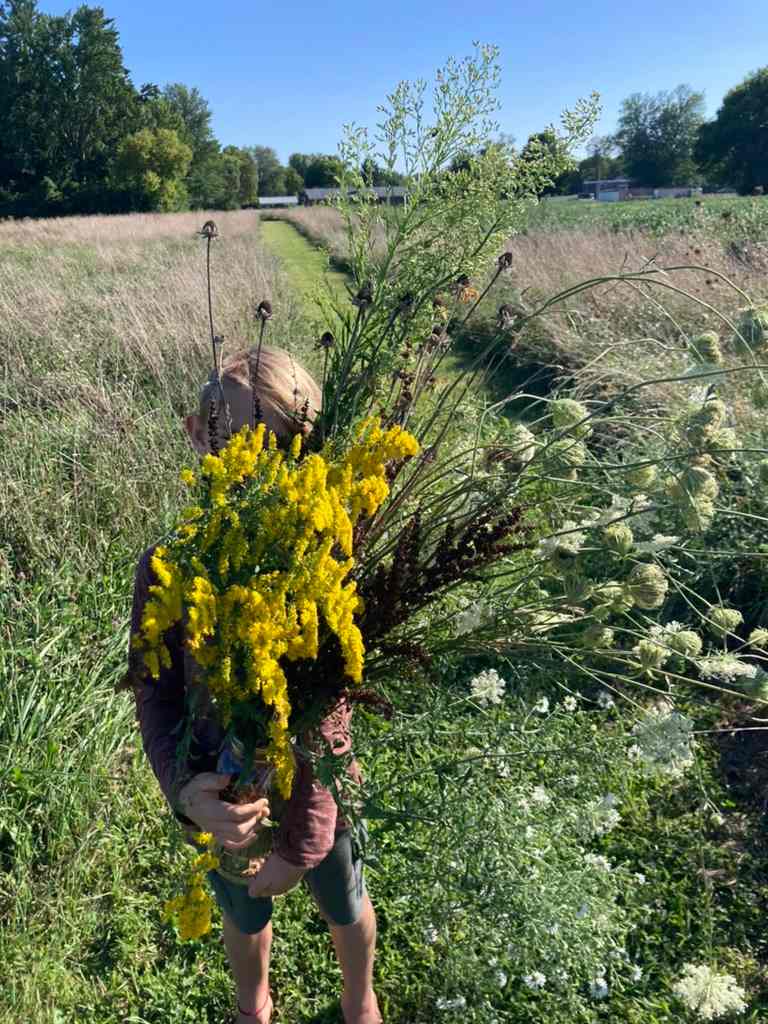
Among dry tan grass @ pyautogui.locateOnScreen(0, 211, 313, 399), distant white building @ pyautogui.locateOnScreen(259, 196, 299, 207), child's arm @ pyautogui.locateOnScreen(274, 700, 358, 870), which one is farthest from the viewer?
distant white building @ pyautogui.locateOnScreen(259, 196, 299, 207)

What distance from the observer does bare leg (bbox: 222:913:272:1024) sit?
6.03 ft

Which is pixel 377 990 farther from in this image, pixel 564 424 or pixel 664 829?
pixel 564 424

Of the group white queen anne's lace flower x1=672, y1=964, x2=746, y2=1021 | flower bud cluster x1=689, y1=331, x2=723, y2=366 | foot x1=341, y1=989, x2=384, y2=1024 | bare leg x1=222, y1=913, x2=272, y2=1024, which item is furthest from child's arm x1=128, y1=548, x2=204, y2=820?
white queen anne's lace flower x1=672, y1=964, x2=746, y2=1021

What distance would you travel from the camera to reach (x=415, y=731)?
1602 millimetres

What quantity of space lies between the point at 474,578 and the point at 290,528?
0.32 m

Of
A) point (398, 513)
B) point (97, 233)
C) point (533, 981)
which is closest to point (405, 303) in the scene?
point (398, 513)

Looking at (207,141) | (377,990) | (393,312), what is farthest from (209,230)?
(207,141)

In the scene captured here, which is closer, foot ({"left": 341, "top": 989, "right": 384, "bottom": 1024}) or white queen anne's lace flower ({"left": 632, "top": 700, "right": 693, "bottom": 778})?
white queen anne's lace flower ({"left": 632, "top": 700, "right": 693, "bottom": 778})

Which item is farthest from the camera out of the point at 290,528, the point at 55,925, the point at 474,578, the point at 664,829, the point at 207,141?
the point at 207,141

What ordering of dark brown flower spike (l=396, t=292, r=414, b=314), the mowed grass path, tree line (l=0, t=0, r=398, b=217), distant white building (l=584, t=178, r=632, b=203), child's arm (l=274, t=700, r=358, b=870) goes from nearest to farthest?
1. dark brown flower spike (l=396, t=292, r=414, b=314)
2. child's arm (l=274, t=700, r=358, b=870)
3. the mowed grass path
4. tree line (l=0, t=0, r=398, b=217)
5. distant white building (l=584, t=178, r=632, b=203)

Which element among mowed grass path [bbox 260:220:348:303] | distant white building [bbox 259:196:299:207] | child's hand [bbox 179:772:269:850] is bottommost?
child's hand [bbox 179:772:269:850]

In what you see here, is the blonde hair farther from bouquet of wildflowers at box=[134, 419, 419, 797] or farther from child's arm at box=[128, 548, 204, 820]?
bouquet of wildflowers at box=[134, 419, 419, 797]

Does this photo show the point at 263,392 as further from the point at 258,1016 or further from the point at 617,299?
the point at 617,299

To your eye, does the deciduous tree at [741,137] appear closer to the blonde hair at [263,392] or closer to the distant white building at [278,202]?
the distant white building at [278,202]
